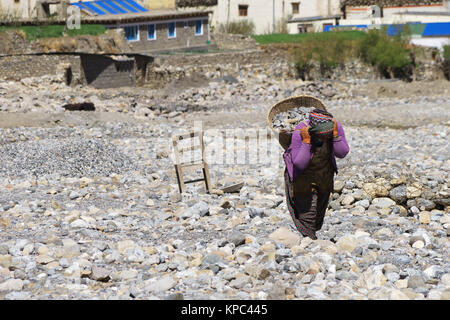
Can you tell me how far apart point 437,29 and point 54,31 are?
731 inches

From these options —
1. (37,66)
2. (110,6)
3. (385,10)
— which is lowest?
(37,66)

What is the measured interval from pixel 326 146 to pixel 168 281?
Answer: 1.82 m

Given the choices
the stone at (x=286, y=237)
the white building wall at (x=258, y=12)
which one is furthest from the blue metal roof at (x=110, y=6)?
the stone at (x=286, y=237)

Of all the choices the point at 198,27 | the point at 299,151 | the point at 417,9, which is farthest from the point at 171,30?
the point at 299,151

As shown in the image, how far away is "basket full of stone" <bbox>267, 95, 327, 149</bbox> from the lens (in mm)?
6723

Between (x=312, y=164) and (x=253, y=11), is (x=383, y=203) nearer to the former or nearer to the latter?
(x=312, y=164)

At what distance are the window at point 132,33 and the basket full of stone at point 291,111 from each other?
85.9 feet

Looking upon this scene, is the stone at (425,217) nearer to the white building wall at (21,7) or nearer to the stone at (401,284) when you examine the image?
the stone at (401,284)

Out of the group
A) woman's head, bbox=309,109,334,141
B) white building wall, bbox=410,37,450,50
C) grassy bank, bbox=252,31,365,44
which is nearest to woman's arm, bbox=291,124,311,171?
woman's head, bbox=309,109,334,141

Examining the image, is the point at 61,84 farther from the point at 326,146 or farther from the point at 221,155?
the point at 326,146

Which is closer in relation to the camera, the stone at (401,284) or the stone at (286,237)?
the stone at (401,284)

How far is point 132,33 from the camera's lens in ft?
106

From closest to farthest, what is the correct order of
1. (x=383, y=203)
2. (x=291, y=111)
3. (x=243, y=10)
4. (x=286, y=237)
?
1. (x=291, y=111)
2. (x=286, y=237)
3. (x=383, y=203)
4. (x=243, y=10)

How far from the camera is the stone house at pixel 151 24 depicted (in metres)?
31.9
